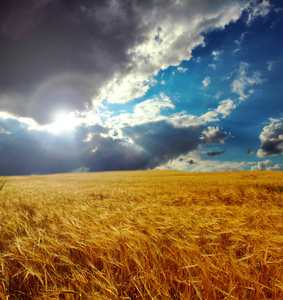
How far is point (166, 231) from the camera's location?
6.50 feet

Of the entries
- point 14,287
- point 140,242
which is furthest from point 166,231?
point 14,287

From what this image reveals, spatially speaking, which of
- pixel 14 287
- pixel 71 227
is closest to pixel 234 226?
pixel 71 227

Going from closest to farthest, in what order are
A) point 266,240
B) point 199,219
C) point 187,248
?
point 187,248 → point 266,240 → point 199,219

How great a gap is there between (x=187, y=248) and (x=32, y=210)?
4.02 m

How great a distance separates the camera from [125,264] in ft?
4.67

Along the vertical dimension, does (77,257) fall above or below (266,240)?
below

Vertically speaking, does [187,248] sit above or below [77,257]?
above

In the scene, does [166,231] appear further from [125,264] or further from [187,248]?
[125,264]

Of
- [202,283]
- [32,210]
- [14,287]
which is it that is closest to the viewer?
[202,283]

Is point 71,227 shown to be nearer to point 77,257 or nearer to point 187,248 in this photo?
point 77,257

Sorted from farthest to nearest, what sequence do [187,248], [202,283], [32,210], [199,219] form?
[32,210], [199,219], [187,248], [202,283]

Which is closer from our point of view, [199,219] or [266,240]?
[266,240]

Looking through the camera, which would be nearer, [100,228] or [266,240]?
[266,240]

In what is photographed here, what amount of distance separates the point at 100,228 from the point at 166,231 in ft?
2.69
